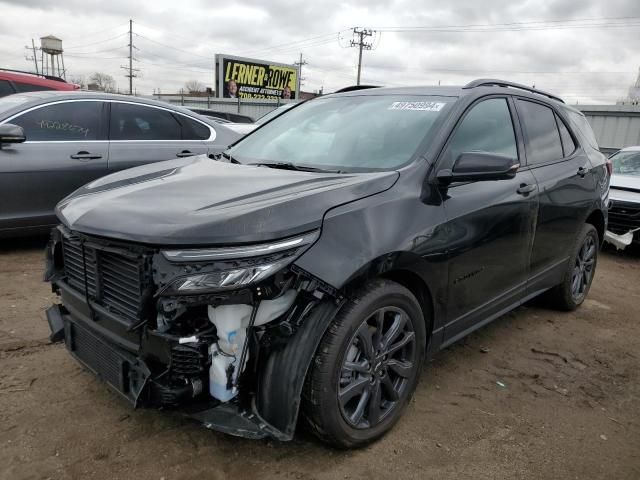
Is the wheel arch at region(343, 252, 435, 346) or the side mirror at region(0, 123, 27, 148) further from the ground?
the side mirror at region(0, 123, 27, 148)

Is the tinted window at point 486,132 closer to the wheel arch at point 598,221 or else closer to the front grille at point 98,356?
the wheel arch at point 598,221

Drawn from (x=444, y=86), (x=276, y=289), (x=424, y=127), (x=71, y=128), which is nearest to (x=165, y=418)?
(x=276, y=289)

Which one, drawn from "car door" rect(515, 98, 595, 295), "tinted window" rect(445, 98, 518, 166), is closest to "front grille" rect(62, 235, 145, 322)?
"tinted window" rect(445, 98, 518, 166)

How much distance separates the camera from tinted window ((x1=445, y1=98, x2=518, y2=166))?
2.93 meters

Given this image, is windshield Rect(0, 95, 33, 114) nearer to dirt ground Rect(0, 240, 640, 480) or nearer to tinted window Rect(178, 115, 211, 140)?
tinted window Rect(178, 115, 211, 140)

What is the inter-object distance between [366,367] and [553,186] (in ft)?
7.12

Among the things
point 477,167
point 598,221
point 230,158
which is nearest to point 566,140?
point 598,221

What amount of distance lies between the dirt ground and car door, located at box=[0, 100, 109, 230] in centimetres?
140

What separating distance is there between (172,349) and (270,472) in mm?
741

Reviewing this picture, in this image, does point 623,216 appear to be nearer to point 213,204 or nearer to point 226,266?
point 213,204

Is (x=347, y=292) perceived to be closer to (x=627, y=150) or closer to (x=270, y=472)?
(x=270, y=472)

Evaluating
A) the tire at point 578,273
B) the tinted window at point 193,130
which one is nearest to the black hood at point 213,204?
the tire at point 578,273

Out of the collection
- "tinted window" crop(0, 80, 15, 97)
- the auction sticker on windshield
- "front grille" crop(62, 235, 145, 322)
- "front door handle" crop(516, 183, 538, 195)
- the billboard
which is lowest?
"front grille" crop(62, 235, 145, 322)

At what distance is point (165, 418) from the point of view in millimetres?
2617
